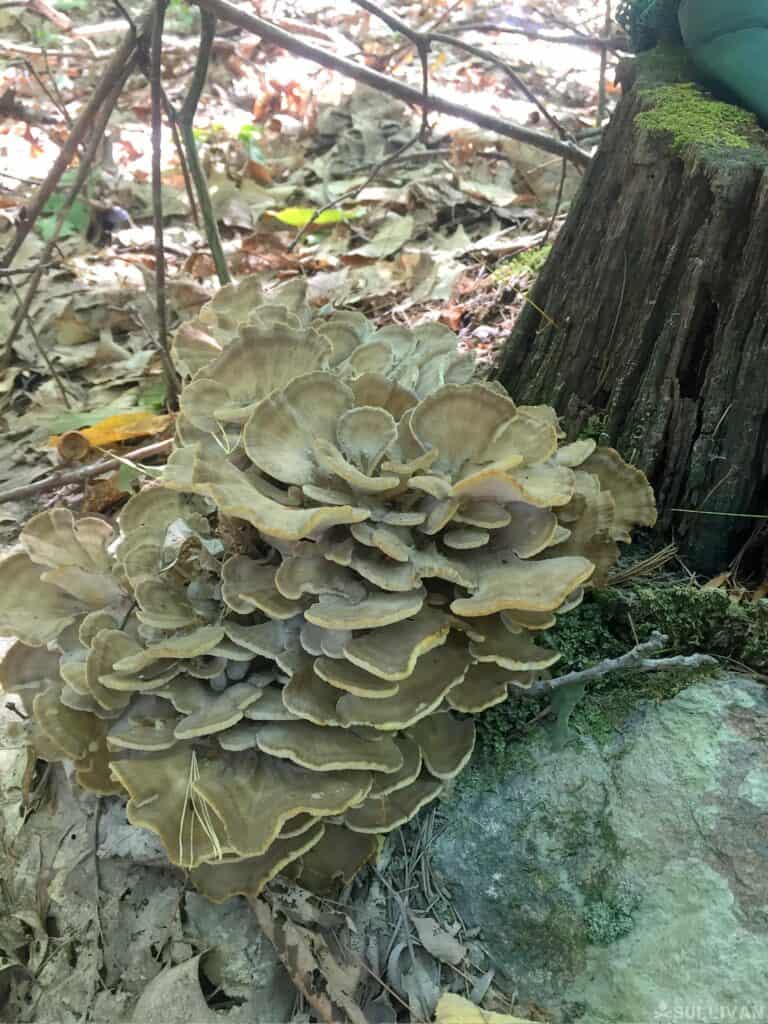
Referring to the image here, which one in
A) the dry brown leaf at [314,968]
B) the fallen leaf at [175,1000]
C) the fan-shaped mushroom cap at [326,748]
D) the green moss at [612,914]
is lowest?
the fallen leaf at [175,1000]

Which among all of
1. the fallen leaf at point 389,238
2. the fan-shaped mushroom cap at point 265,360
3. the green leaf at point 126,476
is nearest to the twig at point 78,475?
the green leaf at point 126,476

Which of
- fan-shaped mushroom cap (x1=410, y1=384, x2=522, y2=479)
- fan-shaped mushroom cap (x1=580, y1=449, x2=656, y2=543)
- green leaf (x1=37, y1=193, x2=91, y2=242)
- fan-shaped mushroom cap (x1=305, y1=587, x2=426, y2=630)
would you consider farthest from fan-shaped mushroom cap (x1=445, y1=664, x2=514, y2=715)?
green leaf (x1=37, y1=193, x2=91, y2=242)

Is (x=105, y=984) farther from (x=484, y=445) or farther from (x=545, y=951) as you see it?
(x=484, y=445)

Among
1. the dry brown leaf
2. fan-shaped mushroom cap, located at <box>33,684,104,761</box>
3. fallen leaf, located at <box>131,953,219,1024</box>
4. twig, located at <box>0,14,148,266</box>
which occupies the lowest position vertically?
fallen leaf, located at <box>131,953,219,1024</box>

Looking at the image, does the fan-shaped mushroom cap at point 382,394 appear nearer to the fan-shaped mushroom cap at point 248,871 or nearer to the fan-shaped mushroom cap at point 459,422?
the fan-shaped mushroom cap at point 459,422

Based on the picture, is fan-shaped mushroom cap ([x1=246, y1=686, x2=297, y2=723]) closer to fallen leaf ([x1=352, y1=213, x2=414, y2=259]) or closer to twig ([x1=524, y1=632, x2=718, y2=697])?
twig ([x1=524, y1=632, x2=718, y2=697])

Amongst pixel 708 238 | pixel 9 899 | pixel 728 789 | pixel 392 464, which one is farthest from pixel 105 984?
pixel 708 238

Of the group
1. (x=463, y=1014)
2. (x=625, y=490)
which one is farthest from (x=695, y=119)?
(x=463, y=1014)
